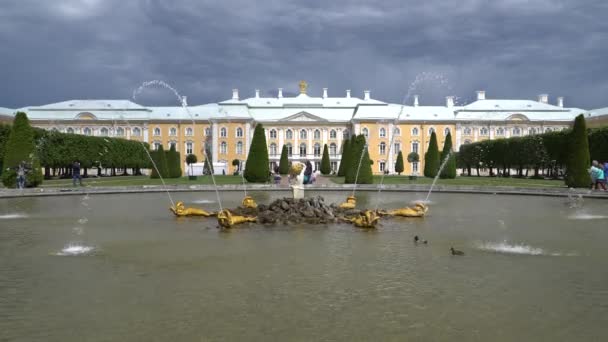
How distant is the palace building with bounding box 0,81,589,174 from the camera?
6631cm

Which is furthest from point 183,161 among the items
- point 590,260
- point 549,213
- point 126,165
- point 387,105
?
point 590,260

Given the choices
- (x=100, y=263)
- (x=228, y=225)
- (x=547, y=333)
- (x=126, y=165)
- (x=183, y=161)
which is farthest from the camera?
(x=183, y=161)

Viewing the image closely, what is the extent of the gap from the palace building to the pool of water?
58090 millimetres

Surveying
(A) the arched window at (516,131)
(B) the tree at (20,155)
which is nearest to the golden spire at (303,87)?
(A) the arched window at (516,131)

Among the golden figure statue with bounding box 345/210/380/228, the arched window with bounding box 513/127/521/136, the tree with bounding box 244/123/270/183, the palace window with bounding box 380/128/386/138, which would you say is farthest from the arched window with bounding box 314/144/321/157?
the golden figure statue with bounding box 345/210/380/228

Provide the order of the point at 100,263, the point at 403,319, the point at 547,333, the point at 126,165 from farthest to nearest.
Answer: the point at 126,165
the point at 100,263
the point at 403,319
the point at 547,333

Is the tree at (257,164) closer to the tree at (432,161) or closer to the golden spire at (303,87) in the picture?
the tree at (432,161)

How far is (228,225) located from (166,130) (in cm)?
6227

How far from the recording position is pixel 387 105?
231 ft

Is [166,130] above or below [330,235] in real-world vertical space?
above

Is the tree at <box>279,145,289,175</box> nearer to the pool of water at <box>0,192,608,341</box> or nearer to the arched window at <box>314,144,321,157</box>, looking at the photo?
the arched window at <box>314,144,321,157</box>

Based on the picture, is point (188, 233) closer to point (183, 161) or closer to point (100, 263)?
point (100, 263)

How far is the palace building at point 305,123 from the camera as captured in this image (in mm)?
66312

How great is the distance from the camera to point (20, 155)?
21250 millimetres
